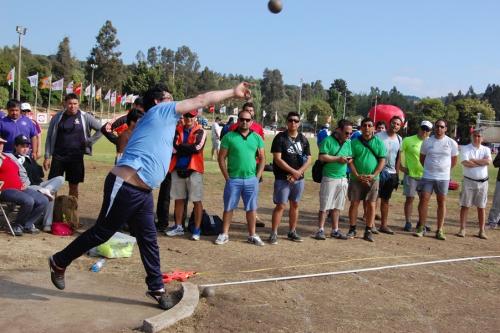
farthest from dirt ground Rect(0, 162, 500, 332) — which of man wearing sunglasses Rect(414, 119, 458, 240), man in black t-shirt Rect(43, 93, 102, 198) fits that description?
man in black t-shirt Rect(43, 93, 102, 198)

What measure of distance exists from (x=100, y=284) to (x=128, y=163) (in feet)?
4.84

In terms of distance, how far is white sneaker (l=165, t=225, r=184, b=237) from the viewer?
27.0 ft

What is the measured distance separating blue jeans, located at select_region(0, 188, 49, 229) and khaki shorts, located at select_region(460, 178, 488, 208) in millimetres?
7099

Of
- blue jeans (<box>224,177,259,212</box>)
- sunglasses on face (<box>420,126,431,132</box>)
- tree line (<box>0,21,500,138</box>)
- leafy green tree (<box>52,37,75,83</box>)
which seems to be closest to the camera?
blue jeans (<box>224,177,259,212</box>)

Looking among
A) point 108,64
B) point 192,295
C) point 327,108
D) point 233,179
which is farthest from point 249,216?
point 327,108

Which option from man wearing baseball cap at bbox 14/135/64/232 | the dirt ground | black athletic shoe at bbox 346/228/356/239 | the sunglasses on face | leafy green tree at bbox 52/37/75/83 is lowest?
the dirt ground

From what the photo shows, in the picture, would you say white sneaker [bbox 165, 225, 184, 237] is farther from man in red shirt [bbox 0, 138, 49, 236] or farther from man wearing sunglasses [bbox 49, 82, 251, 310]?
man wearing sunglasses [bbox 49, 82, 251, 310]

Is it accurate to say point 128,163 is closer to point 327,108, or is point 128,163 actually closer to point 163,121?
point 163,121

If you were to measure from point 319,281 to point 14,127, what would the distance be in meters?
6.02

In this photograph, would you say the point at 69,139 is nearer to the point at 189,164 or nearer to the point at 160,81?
the point at 189,164

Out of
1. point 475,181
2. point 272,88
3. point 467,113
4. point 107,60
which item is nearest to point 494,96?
point 272,88

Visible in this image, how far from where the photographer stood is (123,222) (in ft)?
15.6

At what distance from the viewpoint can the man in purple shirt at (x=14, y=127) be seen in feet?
29.7

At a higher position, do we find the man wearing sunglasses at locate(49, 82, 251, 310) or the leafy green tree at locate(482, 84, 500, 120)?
the leafy green tree at locate(482, 84, 500, 120)
